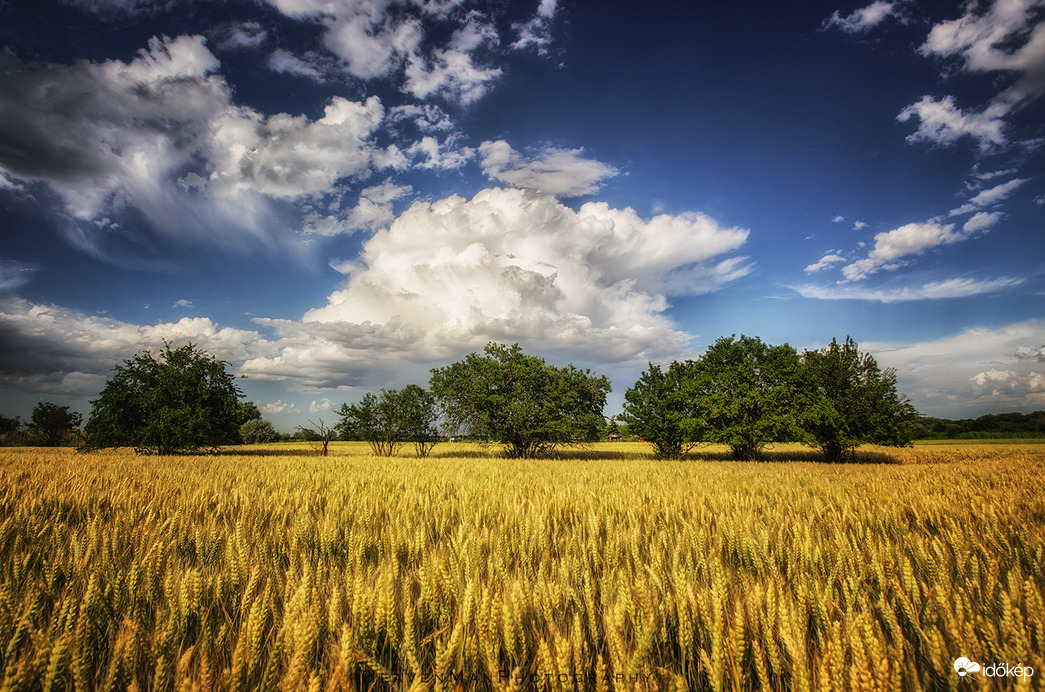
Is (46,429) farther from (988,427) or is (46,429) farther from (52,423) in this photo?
(988,427)

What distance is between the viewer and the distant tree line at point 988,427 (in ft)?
189

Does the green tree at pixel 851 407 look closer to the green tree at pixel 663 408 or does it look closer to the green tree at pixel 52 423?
the green tree at pixel 663 408

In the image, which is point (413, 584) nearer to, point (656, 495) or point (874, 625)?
point (874, 625)

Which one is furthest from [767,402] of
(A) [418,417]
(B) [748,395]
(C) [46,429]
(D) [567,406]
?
(C) [46,429]

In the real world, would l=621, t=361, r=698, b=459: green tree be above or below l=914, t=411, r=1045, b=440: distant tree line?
above

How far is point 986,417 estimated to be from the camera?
71.0 meters

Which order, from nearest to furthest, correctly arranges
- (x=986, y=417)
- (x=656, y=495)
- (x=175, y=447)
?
(x=656, y=495)
(x=175, y=447)
(x=986, y=417)

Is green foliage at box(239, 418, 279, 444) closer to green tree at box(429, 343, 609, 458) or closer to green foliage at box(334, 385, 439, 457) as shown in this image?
green foliage at box(334, 385, 439, 457)

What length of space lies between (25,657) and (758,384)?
26.8 metres

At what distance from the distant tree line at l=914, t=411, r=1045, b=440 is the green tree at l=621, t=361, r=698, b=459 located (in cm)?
5387

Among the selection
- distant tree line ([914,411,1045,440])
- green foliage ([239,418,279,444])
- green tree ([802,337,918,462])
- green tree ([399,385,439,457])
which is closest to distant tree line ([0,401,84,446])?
green foliage ([239,418,279,444])

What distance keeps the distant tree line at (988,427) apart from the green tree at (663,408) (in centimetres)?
5387

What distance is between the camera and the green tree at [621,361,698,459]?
2450cm

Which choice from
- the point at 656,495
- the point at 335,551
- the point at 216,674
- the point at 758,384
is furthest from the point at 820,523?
the point at 758,384
